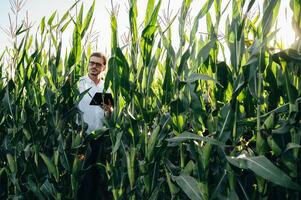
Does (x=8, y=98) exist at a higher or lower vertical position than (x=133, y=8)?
lower

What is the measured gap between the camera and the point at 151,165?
1.87 m

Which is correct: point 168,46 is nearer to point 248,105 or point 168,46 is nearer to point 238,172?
point 248,105

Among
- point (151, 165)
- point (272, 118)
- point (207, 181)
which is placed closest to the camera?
point (272, 118)

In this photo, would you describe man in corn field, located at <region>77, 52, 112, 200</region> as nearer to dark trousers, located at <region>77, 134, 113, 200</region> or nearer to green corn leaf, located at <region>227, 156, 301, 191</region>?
dark trousers, located at <region>77, 134, 113, 200</region>

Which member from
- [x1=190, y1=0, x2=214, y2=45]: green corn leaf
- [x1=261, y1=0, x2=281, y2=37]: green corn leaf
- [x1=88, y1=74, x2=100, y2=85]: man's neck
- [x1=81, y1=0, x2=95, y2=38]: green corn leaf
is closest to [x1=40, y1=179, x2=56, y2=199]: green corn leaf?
[x1=88, y1=74, x2=100, y2=85]: man's neck

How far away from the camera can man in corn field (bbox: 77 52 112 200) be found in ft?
7.97

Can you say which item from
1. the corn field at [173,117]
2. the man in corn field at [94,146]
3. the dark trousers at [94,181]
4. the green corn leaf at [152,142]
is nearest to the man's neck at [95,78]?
the man in corn field at [94,146]

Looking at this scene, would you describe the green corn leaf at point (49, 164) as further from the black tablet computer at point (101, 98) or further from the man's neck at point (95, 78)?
the man's neck at point (95, 78)

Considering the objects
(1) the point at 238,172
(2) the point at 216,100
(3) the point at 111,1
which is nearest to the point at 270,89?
(2) the point at 216,100

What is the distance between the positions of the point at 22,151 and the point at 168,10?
1358 mm

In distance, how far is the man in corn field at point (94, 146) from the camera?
7.97ft

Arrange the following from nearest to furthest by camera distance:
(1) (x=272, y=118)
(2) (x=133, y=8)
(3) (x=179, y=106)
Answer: (1) (x=272, y=118), (3) (x=179, y=106), (2) (x=133, y=8)

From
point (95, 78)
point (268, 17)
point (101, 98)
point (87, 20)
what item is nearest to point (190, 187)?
point (268, 17)

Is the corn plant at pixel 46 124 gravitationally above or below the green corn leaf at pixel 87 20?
below
